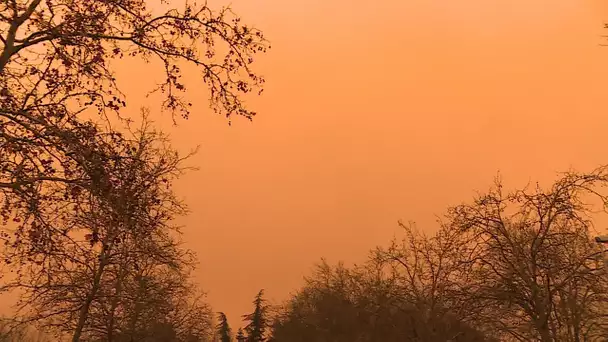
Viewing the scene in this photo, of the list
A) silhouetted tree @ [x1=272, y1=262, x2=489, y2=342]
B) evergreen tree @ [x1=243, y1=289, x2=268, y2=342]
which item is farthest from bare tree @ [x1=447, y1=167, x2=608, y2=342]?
evergreen tree @ [x1=243, y1=289, x2=268, y2=342]

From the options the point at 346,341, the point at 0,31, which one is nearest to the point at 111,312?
the point at 0,31

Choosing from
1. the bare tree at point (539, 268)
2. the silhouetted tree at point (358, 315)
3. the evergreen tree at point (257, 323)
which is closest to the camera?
the bare tree at point (539, 268)

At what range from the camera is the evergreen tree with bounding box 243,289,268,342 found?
50594mm

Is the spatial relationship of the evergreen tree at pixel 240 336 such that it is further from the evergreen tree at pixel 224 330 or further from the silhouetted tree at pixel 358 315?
the silhouetted tree at pixel 358 315

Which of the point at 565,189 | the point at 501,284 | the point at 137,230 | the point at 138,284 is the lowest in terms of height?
the point at 137,230

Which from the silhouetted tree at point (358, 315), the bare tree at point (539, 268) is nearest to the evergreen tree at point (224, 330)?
the silhouetted tree at point (358, 315)

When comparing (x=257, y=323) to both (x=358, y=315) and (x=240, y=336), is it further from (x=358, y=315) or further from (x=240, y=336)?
(x=358, y=315)

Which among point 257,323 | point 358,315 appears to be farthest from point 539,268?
point 257,323

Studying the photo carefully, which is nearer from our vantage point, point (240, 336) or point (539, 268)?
point (539, 268)

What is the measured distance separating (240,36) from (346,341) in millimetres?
26398

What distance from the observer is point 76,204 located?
608 cm

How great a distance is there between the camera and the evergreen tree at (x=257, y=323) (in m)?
50.6

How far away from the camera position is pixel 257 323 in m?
51.5

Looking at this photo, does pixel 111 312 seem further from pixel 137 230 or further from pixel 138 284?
pixel 137 230
